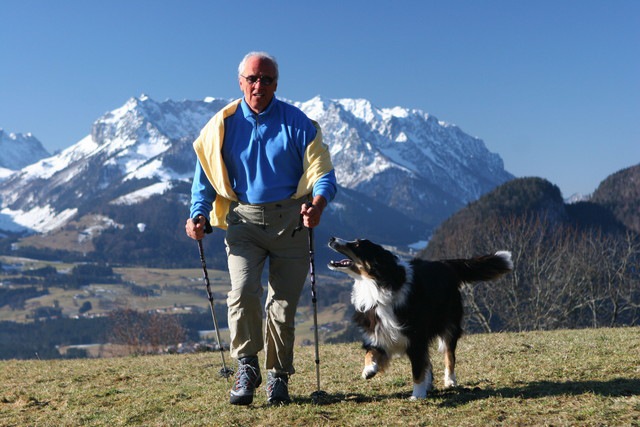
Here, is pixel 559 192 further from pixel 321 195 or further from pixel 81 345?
pixel 321 195

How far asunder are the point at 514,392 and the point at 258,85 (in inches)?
171

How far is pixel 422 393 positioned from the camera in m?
7.27

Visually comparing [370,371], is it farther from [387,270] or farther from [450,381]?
[450,381]

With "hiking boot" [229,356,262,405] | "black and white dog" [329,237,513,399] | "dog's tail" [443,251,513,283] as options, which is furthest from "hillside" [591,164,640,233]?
"hiking boot" [229,356,262,405]

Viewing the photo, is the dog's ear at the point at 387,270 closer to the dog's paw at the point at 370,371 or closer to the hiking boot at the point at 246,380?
the dog's paw at the point at 370,371

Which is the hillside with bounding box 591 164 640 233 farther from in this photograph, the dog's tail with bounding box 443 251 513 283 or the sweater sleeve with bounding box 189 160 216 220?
the sweater sleeve with bounding box 189 160 216 220

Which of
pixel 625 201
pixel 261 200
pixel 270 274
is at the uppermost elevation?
pixel 625 201

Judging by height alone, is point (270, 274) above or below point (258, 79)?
below

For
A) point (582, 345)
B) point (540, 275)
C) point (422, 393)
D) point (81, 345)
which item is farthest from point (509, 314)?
point (81, 345)

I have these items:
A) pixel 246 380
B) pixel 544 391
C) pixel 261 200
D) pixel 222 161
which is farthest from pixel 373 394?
pixel 222 161

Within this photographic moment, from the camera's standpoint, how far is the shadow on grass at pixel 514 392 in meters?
7.05

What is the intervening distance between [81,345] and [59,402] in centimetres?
17434

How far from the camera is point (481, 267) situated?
852 centimetres

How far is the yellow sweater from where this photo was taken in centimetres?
699
